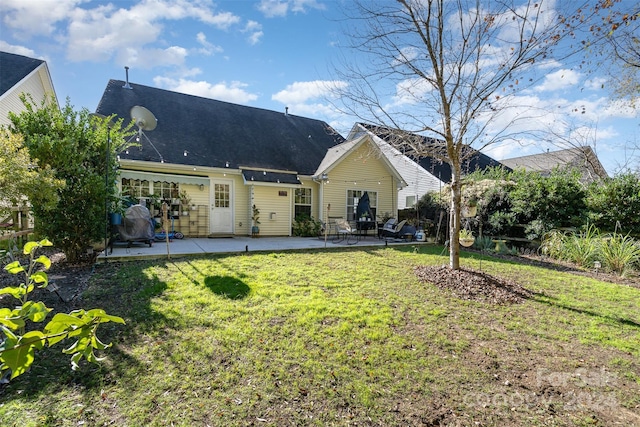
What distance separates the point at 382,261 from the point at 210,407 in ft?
22.4

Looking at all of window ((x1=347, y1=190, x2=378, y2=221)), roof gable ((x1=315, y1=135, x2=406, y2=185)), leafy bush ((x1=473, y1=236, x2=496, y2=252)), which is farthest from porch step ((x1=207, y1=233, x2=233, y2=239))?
leafy bush ((x1=473, y1=236, x2=496, y2=252))

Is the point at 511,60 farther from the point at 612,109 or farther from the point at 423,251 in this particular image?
the point at 612,109

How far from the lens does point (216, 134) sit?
49.6 feet

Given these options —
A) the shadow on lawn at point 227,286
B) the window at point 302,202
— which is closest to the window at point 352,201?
the window at point 302,202

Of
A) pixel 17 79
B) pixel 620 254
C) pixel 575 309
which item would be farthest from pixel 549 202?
pixel 17 79

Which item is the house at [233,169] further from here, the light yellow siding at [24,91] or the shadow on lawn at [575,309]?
the shadow on lawn at [575,309]

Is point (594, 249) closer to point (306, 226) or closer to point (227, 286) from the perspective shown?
point (227, 286)

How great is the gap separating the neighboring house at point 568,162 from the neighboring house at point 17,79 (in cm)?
2116

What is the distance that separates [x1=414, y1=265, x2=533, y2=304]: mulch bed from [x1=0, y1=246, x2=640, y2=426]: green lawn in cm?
31

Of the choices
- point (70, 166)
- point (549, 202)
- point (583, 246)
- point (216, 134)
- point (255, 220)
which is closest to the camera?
point (70, 166)

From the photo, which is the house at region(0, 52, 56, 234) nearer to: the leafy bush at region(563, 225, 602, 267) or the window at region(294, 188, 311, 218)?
the window at region(294, 188, 311, 218)

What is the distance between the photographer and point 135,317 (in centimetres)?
448

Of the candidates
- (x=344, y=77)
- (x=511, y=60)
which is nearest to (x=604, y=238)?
(x=511, y=60)

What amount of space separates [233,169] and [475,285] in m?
10.7
